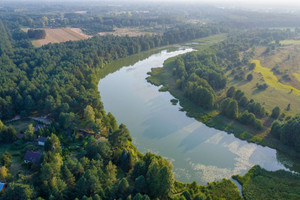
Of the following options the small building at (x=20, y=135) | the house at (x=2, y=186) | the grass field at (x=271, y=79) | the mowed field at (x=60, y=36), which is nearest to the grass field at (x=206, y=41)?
the grass field at (x=271, y=79)

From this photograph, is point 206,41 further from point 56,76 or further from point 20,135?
point 20,135

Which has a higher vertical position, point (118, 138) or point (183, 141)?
point (118, 138)

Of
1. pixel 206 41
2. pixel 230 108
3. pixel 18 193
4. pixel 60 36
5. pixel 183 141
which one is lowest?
pixel 183 141

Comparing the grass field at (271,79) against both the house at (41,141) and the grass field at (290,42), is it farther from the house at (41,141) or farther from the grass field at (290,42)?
the house at (41,141)

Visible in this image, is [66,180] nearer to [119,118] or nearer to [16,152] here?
[16,152]

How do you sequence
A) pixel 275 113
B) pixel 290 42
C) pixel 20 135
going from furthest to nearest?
pixel 290 42 → pixel 275 113 → pixel 20 135

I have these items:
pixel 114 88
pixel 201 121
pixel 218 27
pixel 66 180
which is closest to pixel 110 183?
pixel 66 180

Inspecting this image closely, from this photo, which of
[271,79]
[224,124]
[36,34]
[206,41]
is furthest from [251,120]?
[36,34]
